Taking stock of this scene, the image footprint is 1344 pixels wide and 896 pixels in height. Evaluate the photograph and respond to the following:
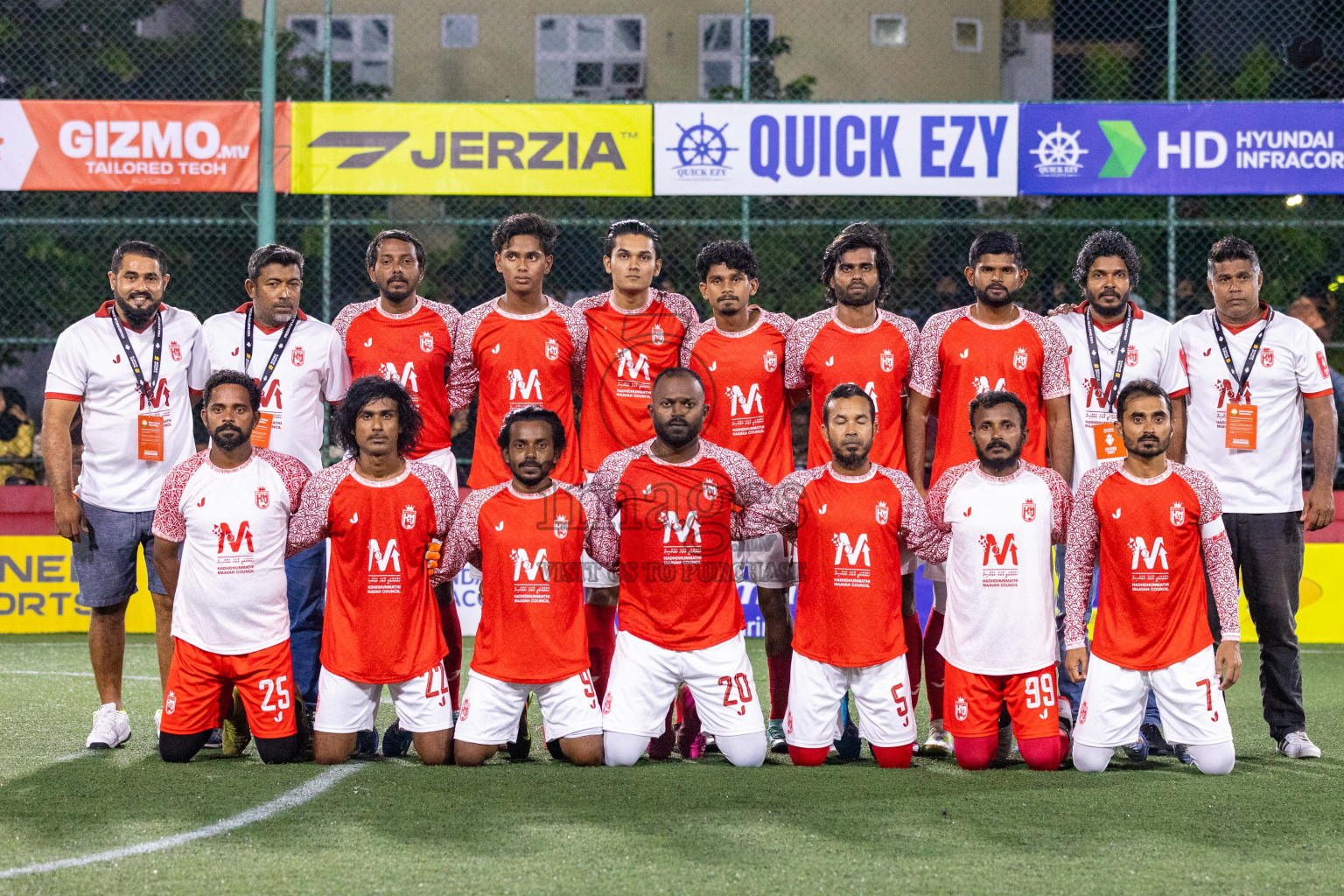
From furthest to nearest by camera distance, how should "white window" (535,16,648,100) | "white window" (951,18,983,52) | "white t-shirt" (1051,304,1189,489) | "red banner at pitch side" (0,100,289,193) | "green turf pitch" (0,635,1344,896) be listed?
"white window" (951,18,983,52) → "white window" (535,16,648,100) → "red banner at pitch side" (0,100,289,193) → "white t-shirt" (1051,304,1189,489) → "green turf pitch" (0,635,1344,896)

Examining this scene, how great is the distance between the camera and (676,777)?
16.7 ft

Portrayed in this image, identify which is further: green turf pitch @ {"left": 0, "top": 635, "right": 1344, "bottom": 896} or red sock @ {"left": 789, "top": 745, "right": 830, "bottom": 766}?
red sock @ {"left": 789, "top": 745, "right": 830, "bottom": 766}

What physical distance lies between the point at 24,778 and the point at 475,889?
223 centimetres

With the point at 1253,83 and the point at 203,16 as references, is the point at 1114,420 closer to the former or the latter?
the point at 1253,83

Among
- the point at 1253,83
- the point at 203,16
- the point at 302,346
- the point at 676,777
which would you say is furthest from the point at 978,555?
the point at 203,16

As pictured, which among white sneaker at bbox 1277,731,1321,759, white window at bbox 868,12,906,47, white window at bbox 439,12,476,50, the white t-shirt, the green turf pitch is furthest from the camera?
white window at bbox 439,12,476,50

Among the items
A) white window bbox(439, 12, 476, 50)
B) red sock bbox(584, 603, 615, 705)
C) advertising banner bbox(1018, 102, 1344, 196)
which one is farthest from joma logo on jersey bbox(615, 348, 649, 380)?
white window bbox(439, 12, 476, 50)

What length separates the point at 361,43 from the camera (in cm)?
1653

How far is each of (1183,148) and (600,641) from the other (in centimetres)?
657

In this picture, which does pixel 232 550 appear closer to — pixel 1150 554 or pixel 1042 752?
pixel 1042 752

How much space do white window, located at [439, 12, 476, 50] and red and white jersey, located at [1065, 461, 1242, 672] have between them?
12.7 metres

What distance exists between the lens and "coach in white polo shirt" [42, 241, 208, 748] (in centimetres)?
601

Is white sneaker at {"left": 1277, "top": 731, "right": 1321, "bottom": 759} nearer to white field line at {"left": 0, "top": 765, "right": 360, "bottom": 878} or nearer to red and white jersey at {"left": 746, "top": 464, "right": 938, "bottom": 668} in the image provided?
red and white jersey at {"left": 746, "top": 464, "right": 938, "bottom": 668}

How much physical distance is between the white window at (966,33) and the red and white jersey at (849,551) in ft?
41.6
